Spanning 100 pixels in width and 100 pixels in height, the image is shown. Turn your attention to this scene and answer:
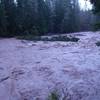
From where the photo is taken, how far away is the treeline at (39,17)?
29.4m

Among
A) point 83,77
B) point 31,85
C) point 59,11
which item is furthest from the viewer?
point 59,11

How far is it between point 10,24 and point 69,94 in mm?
23713

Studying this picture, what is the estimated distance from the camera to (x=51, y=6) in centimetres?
3719

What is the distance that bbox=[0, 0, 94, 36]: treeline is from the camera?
29356 millimetres

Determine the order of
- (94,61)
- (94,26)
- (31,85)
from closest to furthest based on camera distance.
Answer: (94,26) → (31,85) → (94,61)

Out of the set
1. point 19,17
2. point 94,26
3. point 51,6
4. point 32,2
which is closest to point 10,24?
point 19,17

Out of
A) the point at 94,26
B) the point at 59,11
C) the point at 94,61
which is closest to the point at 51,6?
the point at 59,11

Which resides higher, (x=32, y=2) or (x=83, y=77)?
(x=32, y=2)

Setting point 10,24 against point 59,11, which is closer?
point 10,24

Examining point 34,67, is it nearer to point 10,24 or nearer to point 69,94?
point 69,94

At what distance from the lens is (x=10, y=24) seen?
97.0 feet

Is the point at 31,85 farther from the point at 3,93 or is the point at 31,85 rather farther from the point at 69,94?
the point at 69,94

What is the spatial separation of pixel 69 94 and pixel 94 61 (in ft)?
15.4

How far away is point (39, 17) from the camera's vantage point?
32906mm
